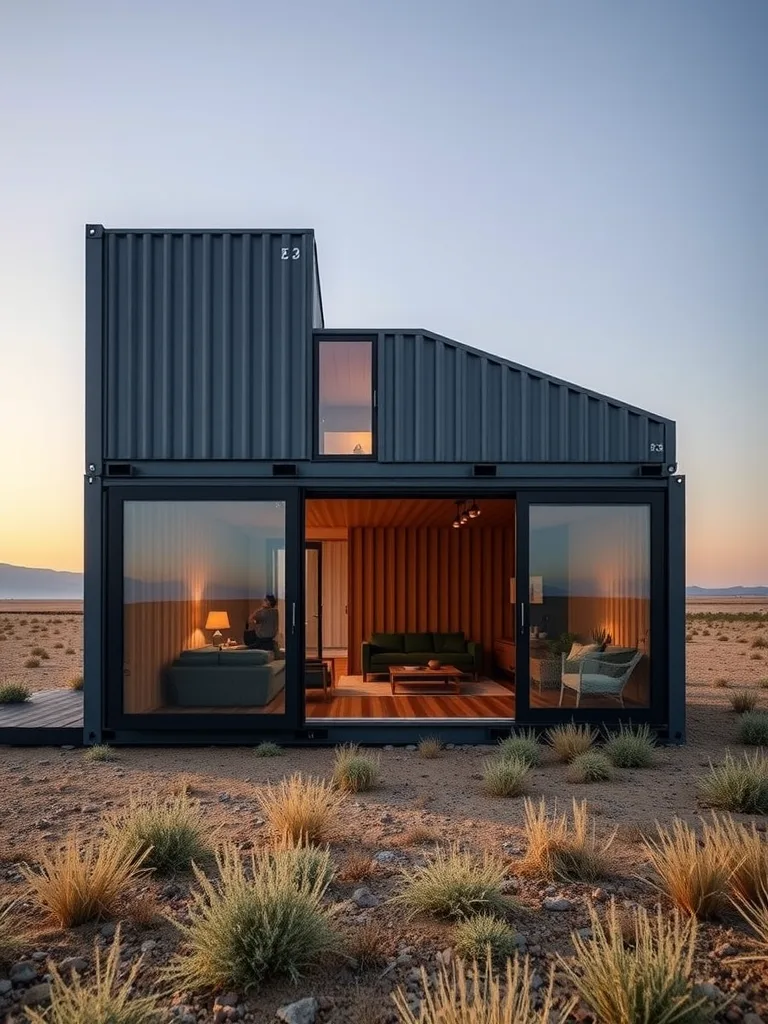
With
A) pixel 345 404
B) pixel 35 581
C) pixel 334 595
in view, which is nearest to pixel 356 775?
pixel 345 404

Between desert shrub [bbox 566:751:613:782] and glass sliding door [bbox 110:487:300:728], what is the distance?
281 cm

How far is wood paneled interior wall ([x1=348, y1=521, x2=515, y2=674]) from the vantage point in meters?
14.2

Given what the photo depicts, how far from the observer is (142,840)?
159 inches

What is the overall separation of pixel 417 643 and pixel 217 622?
242 inches

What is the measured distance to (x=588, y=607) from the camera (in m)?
7.74

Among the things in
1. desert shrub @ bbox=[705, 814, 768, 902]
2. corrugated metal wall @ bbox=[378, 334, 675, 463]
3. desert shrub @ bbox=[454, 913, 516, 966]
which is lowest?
desert shrub @ bbox=[454, 913, 516, 966]

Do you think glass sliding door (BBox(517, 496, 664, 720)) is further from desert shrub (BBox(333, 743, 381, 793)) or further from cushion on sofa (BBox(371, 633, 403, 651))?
cushion on sofa (BBox(371, 633, 403, 651))

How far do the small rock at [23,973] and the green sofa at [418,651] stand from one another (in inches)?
370

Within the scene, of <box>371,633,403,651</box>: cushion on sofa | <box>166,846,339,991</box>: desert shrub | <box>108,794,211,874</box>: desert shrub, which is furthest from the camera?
<box>371,633,403,651</box>: cushion on sofa

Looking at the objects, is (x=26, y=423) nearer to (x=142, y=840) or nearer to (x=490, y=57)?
(x=490, y=57)

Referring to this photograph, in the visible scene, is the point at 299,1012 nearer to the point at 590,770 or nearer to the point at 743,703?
the point at 590,770

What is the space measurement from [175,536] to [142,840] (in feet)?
13.2

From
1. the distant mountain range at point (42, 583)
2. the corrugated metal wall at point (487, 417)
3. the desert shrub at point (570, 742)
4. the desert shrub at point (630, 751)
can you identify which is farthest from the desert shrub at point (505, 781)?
the distant mountain range at point (42, 583)

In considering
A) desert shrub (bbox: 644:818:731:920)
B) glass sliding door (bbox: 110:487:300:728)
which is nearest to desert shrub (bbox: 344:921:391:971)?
desert shrub (bbox: 644:818:731:920)
